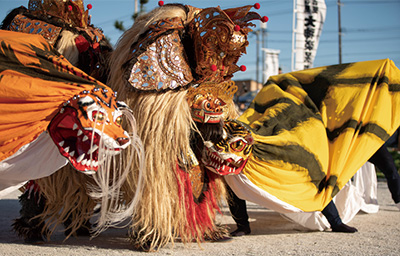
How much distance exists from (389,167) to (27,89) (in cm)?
392

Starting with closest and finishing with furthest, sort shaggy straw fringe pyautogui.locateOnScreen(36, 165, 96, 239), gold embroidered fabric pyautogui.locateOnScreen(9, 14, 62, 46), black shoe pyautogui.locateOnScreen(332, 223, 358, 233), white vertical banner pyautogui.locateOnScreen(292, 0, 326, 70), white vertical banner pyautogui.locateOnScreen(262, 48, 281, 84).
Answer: shaggy straw fringe pyautogui.locateOnScreen(36, 165, 96, 239), gold embroidered fabric pyautogui.locateOnScreen(9, 14, 62, 46), black shoe pyautogui.locateOnScreen(332, 223, 358, 233), white vertical banner pyautogui.locateOnScreen(292, 0, 326, 70), white vertical banner pyautogui.locateOnScreen(262, 48, 281, 84)

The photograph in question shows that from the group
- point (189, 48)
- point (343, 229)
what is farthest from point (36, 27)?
point (343, 229)

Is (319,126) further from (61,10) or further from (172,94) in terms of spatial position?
(61,10)

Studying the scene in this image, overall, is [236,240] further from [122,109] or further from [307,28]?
[307,28]

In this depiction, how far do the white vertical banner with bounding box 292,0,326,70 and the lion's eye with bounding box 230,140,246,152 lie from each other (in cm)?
627

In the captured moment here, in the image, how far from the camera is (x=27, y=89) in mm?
2514

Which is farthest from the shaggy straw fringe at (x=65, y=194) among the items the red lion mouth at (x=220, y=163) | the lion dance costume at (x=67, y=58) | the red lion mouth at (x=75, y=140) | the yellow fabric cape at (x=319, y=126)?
the yellow fabric cape at (x=319, y=126)

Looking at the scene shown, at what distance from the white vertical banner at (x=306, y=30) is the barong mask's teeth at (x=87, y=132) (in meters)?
7.31

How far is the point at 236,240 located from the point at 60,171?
1.68 metres

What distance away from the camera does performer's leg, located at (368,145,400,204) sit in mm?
4645

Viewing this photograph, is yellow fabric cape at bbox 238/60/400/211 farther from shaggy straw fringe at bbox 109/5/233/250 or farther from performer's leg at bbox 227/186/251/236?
shaggy straw fringe at bbox 109/5/233/250

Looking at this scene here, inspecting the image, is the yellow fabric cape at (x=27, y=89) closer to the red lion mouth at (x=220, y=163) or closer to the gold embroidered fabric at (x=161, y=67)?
the gold embroidered fabric at (x=161, y=67)

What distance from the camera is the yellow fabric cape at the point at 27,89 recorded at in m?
2.49

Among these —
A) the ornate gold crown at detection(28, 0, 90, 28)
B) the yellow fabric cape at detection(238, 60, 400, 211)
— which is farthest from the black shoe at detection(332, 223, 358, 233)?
the ornate gold crown at detection(28, 0, 90, 28)
